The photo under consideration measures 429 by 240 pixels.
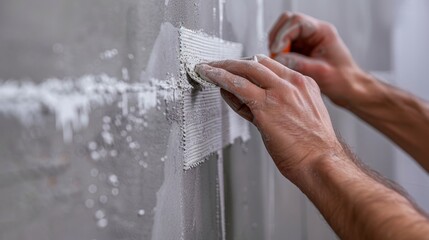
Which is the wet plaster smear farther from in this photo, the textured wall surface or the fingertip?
the fingertip

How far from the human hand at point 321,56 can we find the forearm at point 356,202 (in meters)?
0.50

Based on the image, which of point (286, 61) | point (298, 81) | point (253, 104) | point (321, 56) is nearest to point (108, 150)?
point (253, 104)

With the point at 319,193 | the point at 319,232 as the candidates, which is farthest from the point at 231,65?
the point at 319,232

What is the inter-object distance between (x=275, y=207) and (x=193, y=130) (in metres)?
0.62

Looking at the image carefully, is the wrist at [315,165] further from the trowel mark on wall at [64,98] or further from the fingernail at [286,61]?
the fingernail at [286,61]

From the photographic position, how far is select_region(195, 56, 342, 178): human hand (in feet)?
2.37

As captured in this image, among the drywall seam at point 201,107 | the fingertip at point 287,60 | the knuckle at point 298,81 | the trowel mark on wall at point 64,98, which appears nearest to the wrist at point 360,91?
the fingertip at point 287,60

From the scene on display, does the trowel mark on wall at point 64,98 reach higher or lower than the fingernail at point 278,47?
lower

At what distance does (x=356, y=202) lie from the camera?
662 mm

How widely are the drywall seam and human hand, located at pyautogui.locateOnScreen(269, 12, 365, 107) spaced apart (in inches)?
8.2

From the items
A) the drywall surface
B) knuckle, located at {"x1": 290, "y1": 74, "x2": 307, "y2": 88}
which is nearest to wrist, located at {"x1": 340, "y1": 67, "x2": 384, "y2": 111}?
knuckle, located at {"x1": 290, "y1": 74, "x2": 307, "y2": 88}

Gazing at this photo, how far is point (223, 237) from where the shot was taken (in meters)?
1.04

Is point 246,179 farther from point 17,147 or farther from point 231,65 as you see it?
point 17,147

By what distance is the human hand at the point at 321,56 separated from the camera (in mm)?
1191
